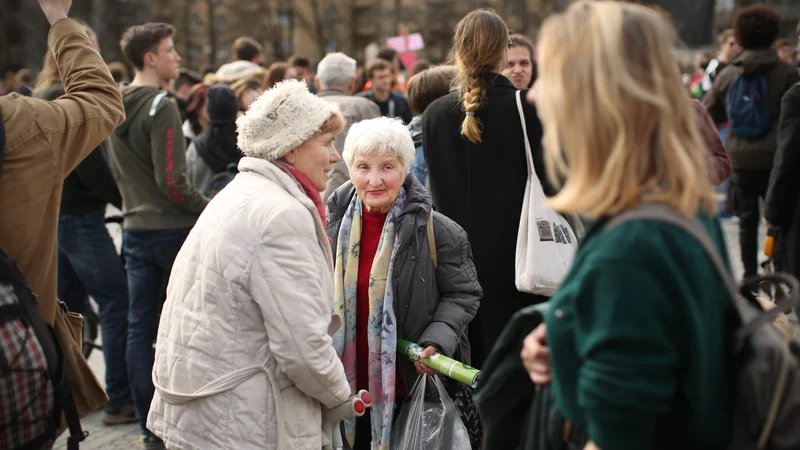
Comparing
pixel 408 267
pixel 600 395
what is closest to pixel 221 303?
pixel 408 267

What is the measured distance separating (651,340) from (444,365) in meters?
2.01

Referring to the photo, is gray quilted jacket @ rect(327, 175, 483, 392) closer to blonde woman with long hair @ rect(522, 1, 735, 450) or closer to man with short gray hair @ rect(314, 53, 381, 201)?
blonde woman with long hair @ rect(522, 1, 735, 450)

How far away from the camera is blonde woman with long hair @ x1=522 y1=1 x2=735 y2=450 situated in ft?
5.74

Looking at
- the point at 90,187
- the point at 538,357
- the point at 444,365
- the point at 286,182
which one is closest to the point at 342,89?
the point at 90,187

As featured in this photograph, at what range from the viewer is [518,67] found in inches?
235

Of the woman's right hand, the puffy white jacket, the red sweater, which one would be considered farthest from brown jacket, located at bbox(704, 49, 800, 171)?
the woman's right hand

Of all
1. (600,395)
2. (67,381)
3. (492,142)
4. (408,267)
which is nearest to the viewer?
(600,395)

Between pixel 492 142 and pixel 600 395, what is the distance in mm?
2999

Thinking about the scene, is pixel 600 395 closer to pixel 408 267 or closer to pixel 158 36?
pixel 408 267

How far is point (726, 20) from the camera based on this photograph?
42812mm

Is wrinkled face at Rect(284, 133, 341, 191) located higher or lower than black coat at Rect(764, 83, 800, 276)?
higher

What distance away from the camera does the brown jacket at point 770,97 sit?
26.0ft

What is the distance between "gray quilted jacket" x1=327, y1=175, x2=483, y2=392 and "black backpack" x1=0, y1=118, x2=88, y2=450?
1543 mm

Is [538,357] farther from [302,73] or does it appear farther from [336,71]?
[302,73]
